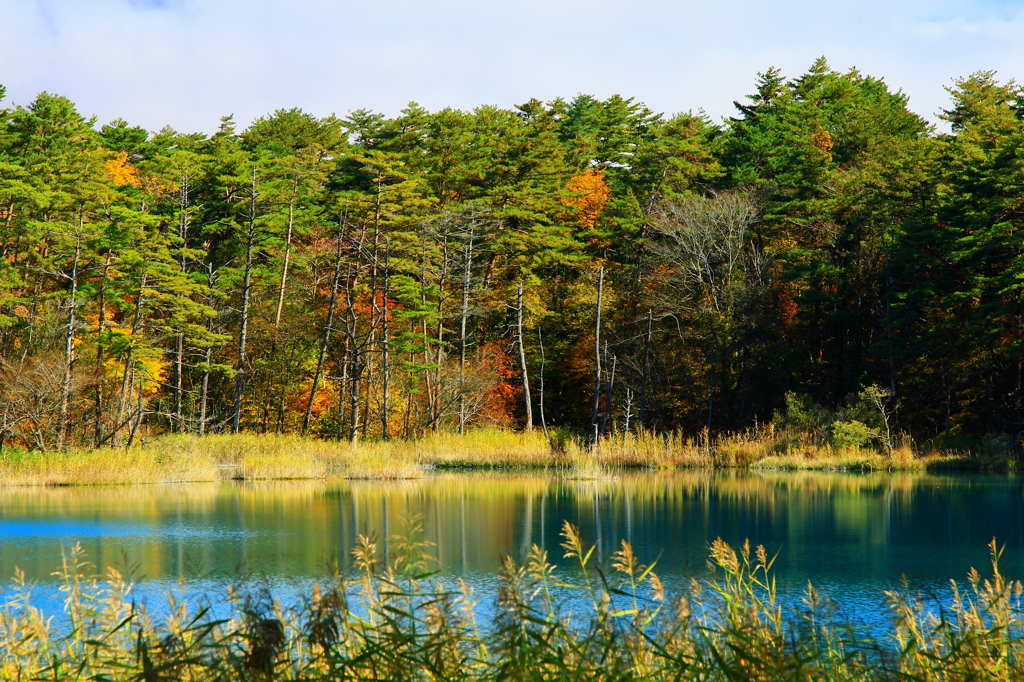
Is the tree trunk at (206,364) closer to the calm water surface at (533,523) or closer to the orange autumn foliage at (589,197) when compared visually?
the calm water surface at (533,523)

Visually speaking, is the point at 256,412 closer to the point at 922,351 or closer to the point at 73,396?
the point at 73,396

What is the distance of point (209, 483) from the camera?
2423 centimetres

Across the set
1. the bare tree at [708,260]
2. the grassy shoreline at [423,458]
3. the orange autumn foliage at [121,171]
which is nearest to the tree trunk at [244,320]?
the grassy shoreline at [423,458]

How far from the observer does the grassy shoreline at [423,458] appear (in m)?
23.4

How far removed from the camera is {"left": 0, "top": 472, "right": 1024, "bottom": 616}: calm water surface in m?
12.0

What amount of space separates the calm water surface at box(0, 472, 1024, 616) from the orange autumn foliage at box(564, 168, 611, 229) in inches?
685

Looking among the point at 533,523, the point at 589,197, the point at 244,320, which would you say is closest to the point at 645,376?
the point at 589,197

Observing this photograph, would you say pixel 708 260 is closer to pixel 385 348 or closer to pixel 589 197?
pixel 589 197

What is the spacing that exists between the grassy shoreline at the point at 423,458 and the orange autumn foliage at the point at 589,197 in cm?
1191

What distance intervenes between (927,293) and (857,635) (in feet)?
78.6

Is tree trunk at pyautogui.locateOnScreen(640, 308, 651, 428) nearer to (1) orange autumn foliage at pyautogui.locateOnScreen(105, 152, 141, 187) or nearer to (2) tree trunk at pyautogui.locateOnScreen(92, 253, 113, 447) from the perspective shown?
(2) tree trunk at pyautogui.locateOnScreen(92, 253, 113, 447)

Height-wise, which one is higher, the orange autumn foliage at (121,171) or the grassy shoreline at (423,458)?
the orange autumn foliage at (121,171)

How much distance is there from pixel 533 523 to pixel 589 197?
2651 cm

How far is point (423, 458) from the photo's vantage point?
28.9 metres
